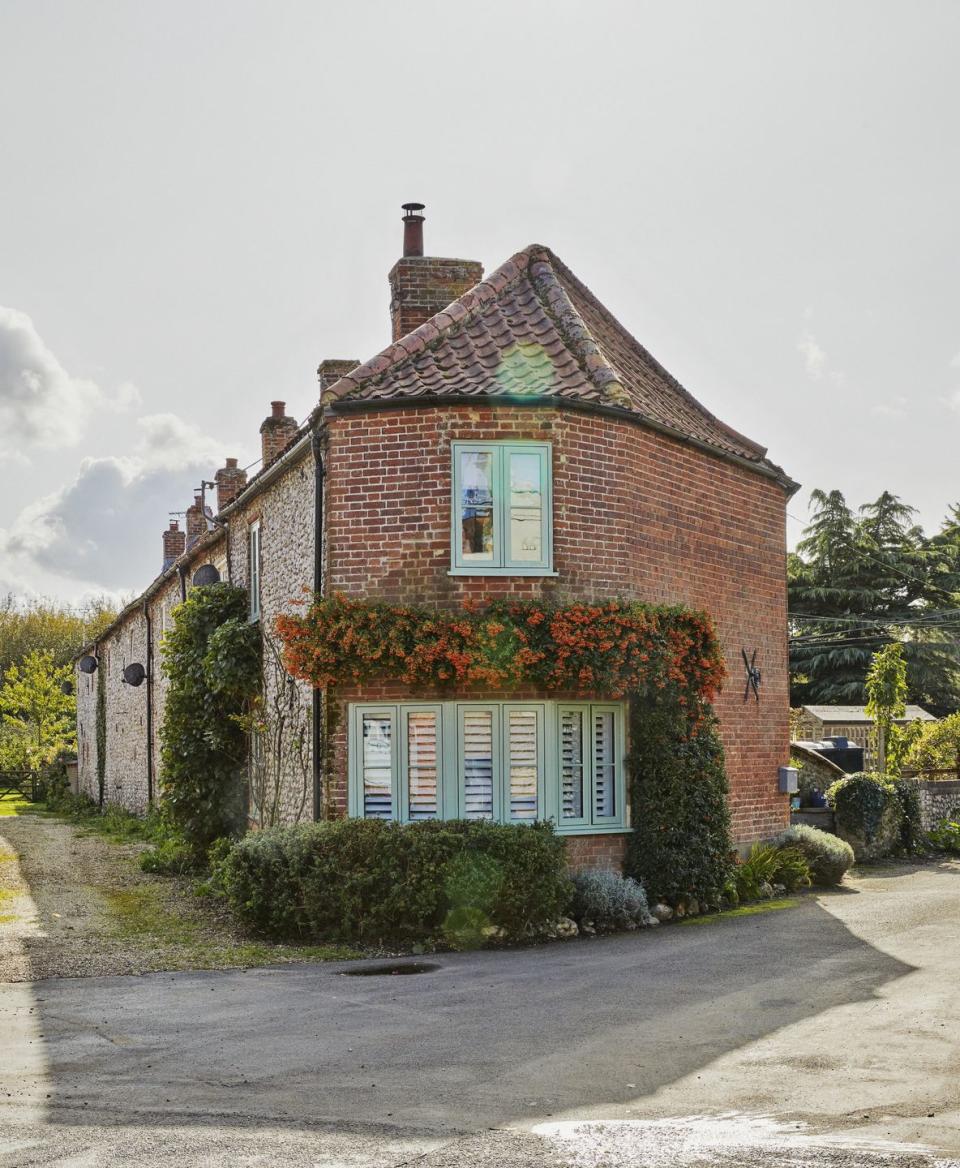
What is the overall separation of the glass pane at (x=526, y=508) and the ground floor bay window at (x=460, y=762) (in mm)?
1839

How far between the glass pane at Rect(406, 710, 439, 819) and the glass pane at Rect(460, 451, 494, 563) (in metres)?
1.99

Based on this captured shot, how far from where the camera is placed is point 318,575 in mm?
16422

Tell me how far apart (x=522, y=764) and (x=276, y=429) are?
1012cm

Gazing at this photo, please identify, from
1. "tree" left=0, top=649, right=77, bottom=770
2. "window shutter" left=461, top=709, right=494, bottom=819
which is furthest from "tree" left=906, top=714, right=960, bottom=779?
"tree" left=0, top=649, right=77, bottom=770

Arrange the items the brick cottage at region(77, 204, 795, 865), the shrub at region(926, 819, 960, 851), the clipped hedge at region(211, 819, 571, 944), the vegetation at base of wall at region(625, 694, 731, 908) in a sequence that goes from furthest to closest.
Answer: the shrub at region(926, 819, 960, 851)
the vegetation at base of wall at region(625, 694, 731, 908)
the brick cottage at region(77, 204, 795, 865)
the clipped hedge at region(211, 819, 571, 944)

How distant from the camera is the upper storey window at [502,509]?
15508 mm

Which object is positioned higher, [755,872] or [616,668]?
[616,668]

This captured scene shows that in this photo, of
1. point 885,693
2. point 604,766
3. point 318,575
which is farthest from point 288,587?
point 885,693

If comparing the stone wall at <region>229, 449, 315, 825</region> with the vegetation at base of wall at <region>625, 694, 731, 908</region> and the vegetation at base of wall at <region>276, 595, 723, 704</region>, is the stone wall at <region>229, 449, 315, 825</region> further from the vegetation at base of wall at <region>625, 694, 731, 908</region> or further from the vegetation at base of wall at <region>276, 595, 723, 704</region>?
the vegetation at base of wall at <region>625, 694, 731, 908</region>

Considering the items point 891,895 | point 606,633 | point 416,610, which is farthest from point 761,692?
point 416,610

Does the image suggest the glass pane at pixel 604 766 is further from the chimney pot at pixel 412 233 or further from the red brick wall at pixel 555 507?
the chimney pot at pixel 412 233

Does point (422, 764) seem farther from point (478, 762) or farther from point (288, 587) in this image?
point (288, 587)

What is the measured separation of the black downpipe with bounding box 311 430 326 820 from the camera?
16.0 m

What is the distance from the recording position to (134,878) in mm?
20266
